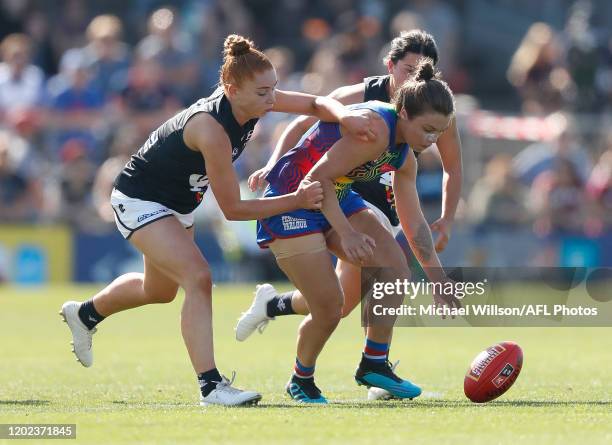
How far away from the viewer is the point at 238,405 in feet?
26.0

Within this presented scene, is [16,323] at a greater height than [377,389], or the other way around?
[377,389]

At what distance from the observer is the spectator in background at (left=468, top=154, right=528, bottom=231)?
732 inches

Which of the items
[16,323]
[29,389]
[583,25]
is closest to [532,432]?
[29,389]

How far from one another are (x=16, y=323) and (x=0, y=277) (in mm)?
4725

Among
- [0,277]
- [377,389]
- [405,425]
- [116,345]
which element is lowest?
[0,277]

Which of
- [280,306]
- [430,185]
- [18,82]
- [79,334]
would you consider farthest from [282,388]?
[18,82]

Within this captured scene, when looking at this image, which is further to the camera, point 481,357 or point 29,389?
point 29,389

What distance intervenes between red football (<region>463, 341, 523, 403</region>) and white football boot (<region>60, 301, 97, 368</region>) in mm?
2758

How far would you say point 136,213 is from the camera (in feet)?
27.6

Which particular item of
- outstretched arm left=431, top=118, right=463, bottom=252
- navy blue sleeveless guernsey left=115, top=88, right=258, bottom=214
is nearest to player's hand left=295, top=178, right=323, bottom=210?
navy blue sleeveless guernsey left=115, top=88, right=258, bottom=214

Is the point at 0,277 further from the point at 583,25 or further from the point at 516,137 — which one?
the point at 583,25

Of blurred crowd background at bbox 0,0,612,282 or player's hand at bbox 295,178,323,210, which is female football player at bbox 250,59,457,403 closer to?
player's hand at bbox 295,178,323,210

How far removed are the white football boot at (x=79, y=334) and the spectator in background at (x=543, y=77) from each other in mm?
12079

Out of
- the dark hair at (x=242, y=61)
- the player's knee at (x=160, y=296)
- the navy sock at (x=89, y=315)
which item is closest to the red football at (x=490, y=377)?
the player's knee at (x=160, y=296)
